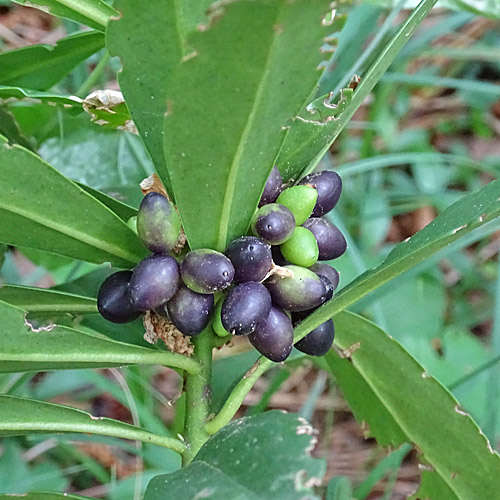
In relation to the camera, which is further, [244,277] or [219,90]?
[244,277]

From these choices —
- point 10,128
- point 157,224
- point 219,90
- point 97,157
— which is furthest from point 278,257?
point 97,157

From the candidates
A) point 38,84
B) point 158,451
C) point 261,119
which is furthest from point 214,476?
point 158,451

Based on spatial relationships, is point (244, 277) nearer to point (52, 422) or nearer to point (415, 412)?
point (52, 422)

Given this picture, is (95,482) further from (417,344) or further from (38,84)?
(38,84)

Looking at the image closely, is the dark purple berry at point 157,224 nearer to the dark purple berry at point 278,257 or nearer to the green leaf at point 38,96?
the dark purple berry at point 278,257

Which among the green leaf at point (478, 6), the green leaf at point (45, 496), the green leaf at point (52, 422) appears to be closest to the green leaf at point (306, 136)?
the green leaf at point (52, 422)

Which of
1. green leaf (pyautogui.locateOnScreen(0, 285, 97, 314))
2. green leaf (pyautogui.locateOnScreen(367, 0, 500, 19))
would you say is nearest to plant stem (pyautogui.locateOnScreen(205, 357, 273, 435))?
green leaf (pyautogui.locateOnScreen(0, 285, 97, 314))
